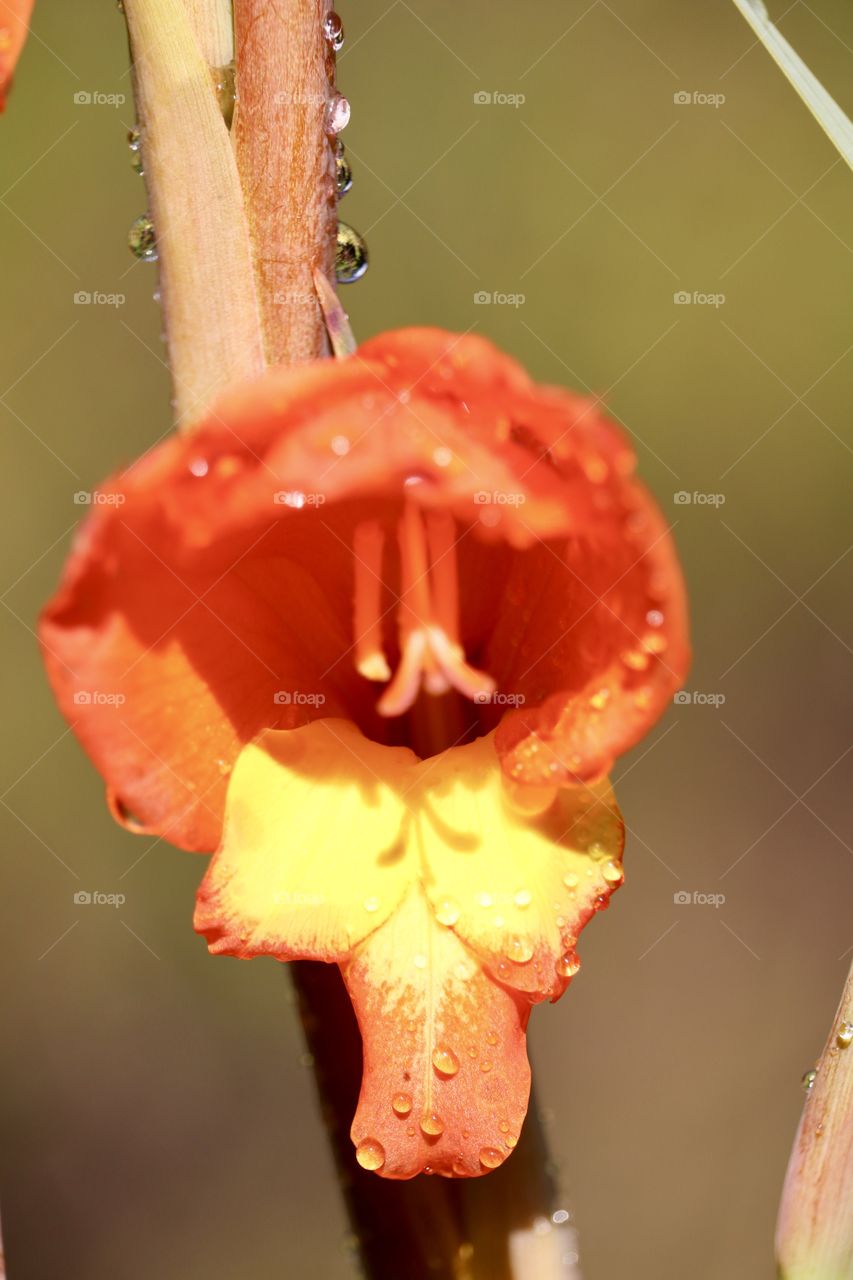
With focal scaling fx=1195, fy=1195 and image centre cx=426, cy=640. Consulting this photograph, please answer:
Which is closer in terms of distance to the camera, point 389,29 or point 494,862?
point 494,862

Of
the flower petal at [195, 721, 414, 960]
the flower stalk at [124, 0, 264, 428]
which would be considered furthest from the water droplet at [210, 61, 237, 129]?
the flower petal at [195, 721, 414, 960]

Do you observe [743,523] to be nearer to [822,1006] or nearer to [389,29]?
[822,1006]

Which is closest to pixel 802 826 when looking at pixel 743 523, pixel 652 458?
pixel 743 523

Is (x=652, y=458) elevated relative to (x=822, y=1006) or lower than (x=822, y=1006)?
elevated

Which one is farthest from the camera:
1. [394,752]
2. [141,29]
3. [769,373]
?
[769,373]

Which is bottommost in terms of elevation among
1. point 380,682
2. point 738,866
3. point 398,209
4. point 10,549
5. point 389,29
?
point 738,866

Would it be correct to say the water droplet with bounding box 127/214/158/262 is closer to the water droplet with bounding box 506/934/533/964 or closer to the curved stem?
the curved stem

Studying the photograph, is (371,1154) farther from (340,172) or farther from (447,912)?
(340,172)
